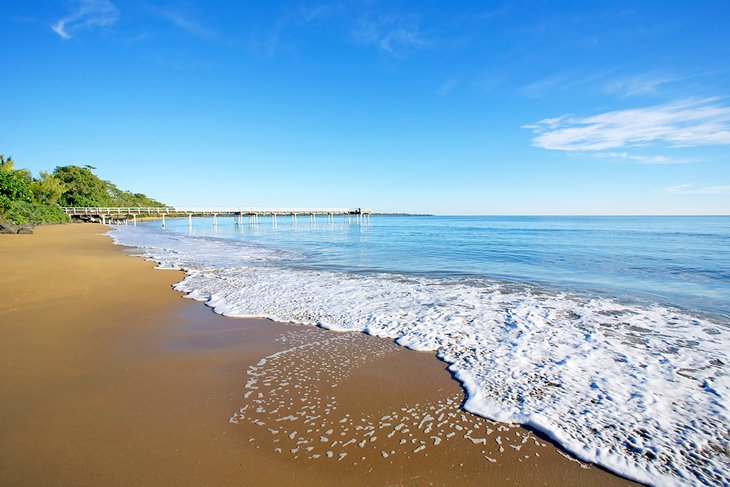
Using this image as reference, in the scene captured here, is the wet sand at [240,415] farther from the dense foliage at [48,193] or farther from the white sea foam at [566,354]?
the dense foliage at [48,193]

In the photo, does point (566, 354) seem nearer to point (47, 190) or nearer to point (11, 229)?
point (11, 229)

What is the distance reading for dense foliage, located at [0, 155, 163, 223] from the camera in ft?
104

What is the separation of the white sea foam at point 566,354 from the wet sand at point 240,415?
0.40 metres

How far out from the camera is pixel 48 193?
5447 centimetres

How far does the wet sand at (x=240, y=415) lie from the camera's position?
276 centimetres

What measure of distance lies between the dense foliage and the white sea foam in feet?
116

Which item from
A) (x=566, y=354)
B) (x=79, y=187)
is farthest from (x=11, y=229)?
(x=79, y=187)

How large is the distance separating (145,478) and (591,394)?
15.2 feet

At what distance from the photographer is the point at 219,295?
8.86 metres

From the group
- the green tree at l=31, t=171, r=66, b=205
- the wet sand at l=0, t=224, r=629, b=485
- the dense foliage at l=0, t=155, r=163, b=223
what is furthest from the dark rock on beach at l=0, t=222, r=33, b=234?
the green tree at l=31, t=171, r=66, b=205

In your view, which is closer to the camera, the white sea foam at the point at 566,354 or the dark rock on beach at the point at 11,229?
the white sea foam at the point at 566,354

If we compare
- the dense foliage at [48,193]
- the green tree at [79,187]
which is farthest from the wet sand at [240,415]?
the green tree at [79,187]

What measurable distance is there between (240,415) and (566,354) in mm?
4769

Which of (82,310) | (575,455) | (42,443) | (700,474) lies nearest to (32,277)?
(82,310)
